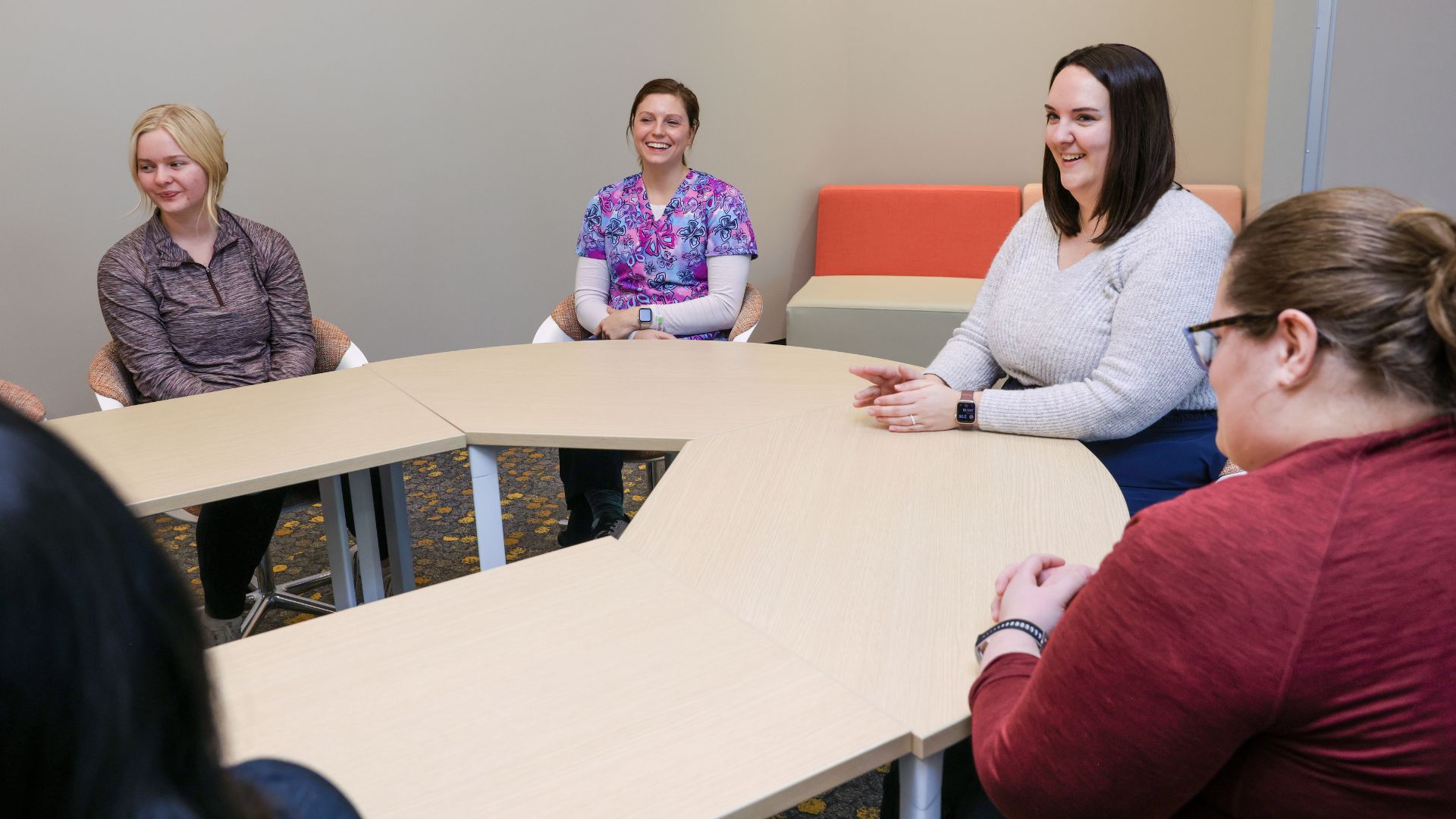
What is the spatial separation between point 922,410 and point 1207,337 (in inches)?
37.4

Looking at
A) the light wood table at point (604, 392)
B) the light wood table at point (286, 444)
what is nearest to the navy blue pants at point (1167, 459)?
the light wood table at point (604, 392)

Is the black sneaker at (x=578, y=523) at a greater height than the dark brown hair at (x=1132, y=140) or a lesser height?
lesser

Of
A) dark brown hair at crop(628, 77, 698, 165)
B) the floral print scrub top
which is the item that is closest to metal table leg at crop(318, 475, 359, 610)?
the floral print scrub top

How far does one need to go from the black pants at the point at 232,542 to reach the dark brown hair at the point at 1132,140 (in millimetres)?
1870

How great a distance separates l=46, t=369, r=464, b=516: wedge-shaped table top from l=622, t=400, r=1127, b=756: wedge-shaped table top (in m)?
0.64

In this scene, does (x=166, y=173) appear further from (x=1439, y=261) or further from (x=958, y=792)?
(x=1439, y=261)

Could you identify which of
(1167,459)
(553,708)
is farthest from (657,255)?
(553,708)

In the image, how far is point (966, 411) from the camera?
209 centimetres

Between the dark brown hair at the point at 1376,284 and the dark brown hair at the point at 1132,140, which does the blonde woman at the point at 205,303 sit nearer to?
the dark brown hair at the point at 1132,140

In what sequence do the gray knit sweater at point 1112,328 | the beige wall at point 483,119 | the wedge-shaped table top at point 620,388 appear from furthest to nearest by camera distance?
the beige wall at point 483,119, the wedge-shaped table top at point 620,388, the gray knit sweater at point 1112,328

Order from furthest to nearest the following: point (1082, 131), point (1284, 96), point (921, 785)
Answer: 1. point (1284, 96)
2. point (1082, 131)
3. point (921, 785)

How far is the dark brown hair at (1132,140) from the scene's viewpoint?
205cm

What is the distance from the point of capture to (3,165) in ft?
11.3

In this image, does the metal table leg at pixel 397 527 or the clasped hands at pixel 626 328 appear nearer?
the metal table leg at pixel 397 527
